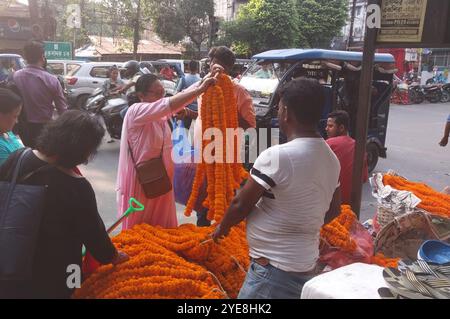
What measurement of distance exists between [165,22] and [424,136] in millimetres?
17514

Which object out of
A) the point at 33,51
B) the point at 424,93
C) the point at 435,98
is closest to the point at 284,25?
the point at 424,93

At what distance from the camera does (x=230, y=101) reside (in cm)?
284

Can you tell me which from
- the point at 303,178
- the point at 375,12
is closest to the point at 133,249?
the point at 303,178

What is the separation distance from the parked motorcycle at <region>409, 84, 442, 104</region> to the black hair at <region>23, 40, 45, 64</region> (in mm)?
19583

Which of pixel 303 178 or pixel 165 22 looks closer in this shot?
pixel 303 178

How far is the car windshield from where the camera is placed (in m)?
7.26

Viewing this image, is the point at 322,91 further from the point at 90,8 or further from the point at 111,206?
the point at 90,8

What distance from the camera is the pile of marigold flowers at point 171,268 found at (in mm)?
1990

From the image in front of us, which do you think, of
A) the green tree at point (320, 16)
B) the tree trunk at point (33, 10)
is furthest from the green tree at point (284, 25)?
the tree trunk at point (33, 10)

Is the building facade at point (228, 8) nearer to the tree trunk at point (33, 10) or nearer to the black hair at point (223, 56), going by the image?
the tree trunk at point (33, 10)

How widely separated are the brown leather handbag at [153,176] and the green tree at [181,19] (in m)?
22.2

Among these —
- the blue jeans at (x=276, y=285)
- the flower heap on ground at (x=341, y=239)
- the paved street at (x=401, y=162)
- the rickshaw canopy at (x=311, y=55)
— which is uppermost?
the rickshaw canopy at (x=311, y=55)

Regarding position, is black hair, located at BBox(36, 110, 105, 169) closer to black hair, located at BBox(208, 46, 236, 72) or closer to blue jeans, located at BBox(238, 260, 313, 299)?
blue jeans, located at BBox(238, 260, 313, 299)

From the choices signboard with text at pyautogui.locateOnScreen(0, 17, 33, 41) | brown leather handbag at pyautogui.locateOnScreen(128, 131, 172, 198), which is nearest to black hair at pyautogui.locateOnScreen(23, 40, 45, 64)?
brown leather handbag at pyautogui.locateOnScreen(128, 131, 172, 198)
